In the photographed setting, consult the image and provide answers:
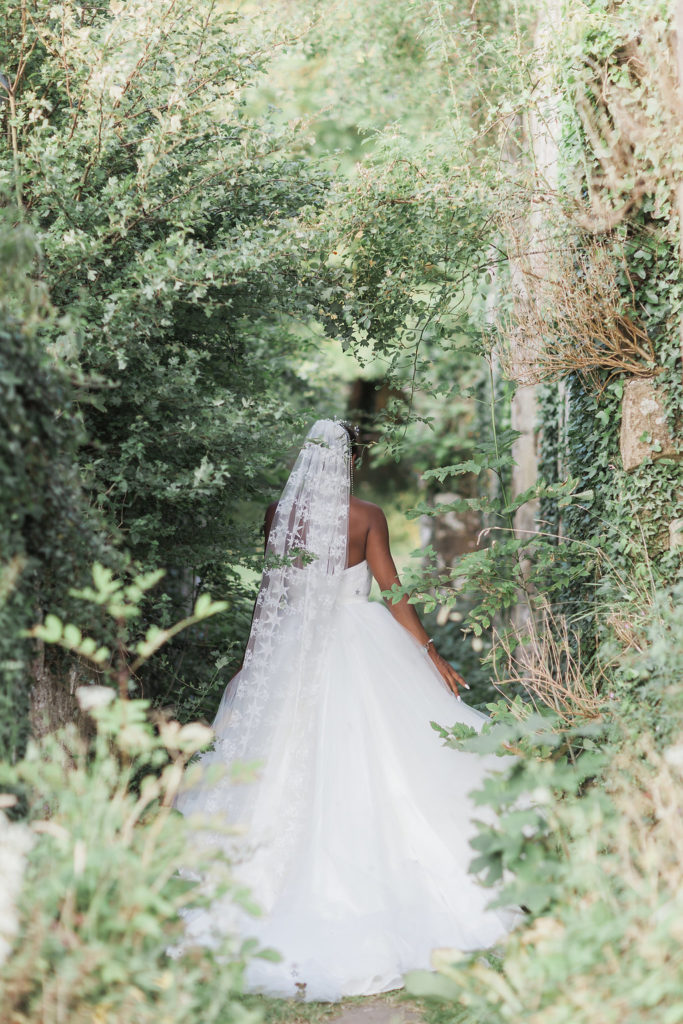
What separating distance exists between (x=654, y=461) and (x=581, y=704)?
4.68 feet

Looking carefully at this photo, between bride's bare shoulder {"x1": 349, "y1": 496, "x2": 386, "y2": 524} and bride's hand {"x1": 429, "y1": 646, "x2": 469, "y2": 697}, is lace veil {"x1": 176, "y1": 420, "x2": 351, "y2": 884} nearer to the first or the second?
bride's bare shoulder {"x1": 349, "y1": 496, "x2": 386, "y2": 524}

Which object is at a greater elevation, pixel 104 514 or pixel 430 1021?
pixel 104 514

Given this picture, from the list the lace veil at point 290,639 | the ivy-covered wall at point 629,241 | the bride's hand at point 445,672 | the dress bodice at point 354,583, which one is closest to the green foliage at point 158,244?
the lace veil at point 290,639

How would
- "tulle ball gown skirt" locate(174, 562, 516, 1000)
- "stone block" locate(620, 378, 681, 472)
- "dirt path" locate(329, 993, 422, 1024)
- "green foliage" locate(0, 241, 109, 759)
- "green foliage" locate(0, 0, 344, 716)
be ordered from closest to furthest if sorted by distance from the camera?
1. "green foliage" locate(0, 241, 109, 759)
2. "dirt path" locate(329, 993, 422, 1024)
3. "tulle ball gown skirt" locate(174, 562, 516, 1000)
4. "green foliage" locate(0, 0, 344, 716)
5. "stone block" locate(620, 378, 681, 472)

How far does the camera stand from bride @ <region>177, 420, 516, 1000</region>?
3.33 meters

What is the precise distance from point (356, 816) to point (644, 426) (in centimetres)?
234

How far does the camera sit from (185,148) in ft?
13.4

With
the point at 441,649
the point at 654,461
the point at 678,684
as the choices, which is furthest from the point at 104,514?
the point at 441,649

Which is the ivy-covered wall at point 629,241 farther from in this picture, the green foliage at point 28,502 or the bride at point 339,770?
Answer: the green foliage at point 28,502

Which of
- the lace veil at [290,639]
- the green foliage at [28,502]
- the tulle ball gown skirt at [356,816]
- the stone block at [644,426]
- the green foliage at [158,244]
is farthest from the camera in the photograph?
the stone block at [644,426]

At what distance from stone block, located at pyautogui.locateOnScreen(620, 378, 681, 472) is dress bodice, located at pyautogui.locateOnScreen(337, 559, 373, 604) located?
1.46 m

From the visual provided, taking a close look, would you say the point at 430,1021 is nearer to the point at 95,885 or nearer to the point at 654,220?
the point at 95,885

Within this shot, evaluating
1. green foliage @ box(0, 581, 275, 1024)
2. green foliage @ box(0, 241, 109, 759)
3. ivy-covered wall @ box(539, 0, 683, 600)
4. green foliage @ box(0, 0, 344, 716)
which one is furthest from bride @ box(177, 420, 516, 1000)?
ivy-covered wall @ box(539, 0, 683, 600)

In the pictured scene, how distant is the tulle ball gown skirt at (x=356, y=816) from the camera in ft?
10.7
